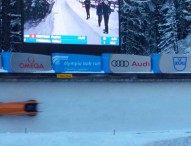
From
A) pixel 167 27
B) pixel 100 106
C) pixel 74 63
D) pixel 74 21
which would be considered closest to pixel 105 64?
pixel 74 63

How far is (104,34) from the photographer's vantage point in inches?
750

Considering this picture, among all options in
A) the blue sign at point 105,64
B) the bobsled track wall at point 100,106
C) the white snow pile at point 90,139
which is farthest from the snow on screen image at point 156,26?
the white snow pile at point 90,139

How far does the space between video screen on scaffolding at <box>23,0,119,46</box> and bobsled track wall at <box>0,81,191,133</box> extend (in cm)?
413

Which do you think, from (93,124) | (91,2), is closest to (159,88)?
(93,124)

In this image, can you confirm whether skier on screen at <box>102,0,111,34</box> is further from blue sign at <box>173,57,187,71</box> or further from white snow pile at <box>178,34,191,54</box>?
white snow pile at <box>178,34,191,54</box>

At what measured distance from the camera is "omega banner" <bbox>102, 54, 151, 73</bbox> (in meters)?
14.6

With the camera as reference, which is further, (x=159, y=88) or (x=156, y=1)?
(x=156, y=1)

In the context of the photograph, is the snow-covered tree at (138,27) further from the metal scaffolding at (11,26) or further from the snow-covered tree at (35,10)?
the snow-covered tree at (35,10)

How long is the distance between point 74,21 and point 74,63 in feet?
15.7

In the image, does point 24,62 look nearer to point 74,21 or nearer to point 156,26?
point 74,21

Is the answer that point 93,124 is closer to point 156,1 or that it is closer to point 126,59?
point 126,59

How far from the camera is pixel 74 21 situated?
18938 millimetres

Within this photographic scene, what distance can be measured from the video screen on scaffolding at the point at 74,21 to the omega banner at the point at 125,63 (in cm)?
391

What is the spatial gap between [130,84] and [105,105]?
0.98 m
